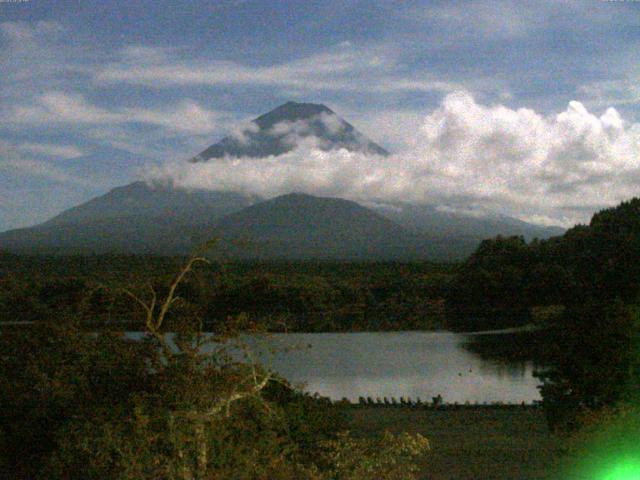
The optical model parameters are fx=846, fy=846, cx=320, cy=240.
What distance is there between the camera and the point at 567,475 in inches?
276

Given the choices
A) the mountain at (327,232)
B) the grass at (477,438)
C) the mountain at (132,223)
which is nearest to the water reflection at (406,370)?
the grass at (477,438)

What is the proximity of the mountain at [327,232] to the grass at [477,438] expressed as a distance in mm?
68493

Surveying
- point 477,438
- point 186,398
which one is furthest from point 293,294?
point 186,398

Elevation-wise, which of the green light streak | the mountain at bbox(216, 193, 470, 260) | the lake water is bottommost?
the lake water

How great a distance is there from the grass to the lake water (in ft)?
9.37

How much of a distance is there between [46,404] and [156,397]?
144cm

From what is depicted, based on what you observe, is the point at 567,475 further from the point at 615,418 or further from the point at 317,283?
the point at 317,283

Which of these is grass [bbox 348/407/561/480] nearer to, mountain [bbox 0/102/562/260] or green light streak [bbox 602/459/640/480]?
green light streak [bbox 602/459/640/480]

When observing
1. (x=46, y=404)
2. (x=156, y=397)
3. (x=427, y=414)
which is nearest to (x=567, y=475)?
(x=156, y=397)

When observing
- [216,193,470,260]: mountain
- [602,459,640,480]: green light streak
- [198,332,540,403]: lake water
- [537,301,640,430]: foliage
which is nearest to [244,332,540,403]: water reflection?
[198,332,540,403]: lake water

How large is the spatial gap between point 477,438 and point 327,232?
3770 inches

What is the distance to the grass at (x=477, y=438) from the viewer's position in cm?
805

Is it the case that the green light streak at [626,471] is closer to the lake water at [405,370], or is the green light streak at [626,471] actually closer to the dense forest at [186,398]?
the dense forest at [186,398]

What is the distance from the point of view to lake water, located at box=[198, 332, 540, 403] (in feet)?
58.0
